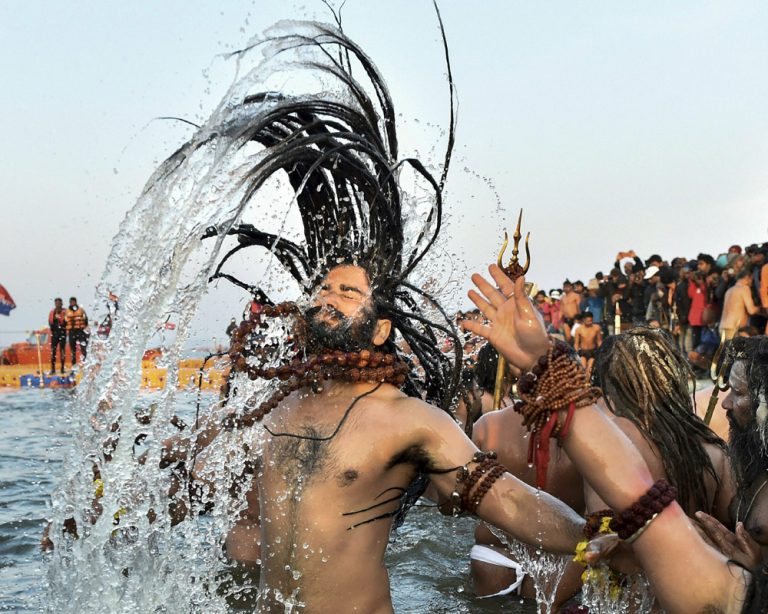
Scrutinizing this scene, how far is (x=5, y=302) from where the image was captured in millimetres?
31750

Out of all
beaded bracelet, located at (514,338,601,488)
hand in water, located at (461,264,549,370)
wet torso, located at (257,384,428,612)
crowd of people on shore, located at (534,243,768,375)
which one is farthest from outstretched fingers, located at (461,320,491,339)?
crowd of people on shore, located at (534,243,768,375)

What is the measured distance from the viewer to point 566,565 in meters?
4.41

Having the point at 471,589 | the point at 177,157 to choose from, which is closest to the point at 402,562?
the point at 471,589

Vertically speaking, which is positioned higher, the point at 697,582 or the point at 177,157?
the point at 177,157

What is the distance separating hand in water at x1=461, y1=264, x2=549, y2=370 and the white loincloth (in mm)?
2778

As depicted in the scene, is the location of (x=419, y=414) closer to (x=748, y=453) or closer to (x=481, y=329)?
(x=481, y=329)

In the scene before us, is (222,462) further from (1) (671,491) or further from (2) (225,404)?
(1) (671,491)

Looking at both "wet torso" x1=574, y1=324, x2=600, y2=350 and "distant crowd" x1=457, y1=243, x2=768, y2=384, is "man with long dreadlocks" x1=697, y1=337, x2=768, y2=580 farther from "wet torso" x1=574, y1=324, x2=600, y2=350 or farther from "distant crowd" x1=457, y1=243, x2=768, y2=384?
"wet torso" x1=574, y1=324, x2=600, y2=350

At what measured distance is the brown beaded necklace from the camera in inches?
130

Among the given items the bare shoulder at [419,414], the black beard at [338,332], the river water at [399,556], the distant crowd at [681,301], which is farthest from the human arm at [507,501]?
the distant crowd at [681,301]

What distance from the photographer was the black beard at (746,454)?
2.72 metres

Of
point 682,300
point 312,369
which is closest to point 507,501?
point 312,369

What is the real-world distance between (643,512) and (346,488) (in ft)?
3.91

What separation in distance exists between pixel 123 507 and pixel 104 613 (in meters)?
0.48
